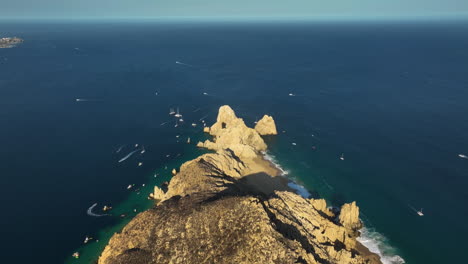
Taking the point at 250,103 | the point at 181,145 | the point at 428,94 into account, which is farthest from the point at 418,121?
the point at 181,145

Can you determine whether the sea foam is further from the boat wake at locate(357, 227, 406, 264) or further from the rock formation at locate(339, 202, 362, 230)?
the rock formation at locate(339, 202, 362, 230)

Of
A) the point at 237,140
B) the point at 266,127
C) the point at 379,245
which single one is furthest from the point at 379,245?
the point at 266,127

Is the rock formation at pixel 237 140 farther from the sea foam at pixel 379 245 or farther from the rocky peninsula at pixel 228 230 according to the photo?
the sea foam at pixel 379 245

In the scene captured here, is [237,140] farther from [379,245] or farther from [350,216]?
[379,245]

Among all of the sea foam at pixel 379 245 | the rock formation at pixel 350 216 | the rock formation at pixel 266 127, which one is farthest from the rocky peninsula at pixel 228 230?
the rock formation at pixel 266 127

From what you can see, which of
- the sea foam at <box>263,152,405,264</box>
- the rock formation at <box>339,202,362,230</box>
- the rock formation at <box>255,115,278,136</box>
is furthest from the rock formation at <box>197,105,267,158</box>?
the sea foam at <box>263,152,405,264</box>
